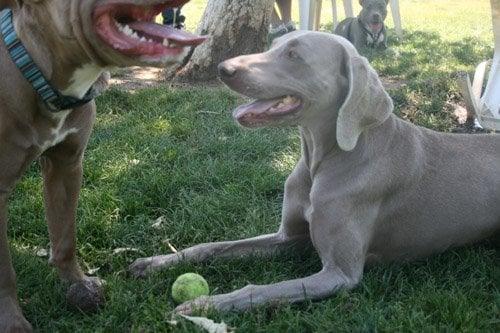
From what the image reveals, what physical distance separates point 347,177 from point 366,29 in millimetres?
7433

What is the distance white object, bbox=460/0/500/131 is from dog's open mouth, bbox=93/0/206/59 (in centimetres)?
382

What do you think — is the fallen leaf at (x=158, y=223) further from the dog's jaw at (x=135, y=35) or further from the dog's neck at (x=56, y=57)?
the dog's jaw at (x=135, y=35)

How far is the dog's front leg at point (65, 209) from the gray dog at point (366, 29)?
24.7 ft

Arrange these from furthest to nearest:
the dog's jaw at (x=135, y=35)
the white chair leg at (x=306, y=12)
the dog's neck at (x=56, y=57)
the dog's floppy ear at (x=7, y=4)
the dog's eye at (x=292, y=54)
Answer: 1. the white chair leg at (x=306, y=12)
2. the dog's eye at (x=292, y=54)
3. the dog's floppy ear at (x=7, y=4)
4. the dog's neck at (x=56, y=57)
5. the dog's jaw at (x=135, y=35)

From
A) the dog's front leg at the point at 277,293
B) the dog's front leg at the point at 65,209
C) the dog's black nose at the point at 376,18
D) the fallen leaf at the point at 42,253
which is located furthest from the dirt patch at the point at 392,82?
the dog's front leg at the point at 65,209

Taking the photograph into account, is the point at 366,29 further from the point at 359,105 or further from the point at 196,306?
the point at 196,306

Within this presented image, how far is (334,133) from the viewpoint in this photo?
10.6ft

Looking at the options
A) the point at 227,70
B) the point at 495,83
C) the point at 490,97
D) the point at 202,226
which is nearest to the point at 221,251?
the point at 202,226

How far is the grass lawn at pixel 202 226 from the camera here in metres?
2.83

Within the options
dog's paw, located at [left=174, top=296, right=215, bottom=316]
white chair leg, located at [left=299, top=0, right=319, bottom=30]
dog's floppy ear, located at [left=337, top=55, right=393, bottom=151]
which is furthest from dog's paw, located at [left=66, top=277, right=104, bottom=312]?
white chair leg, located at [left=299, top=0, right=319, bottom=30]

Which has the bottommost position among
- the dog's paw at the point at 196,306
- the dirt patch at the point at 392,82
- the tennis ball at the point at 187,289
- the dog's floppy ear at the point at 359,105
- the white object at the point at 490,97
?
the dirt patch at the point at 392,82

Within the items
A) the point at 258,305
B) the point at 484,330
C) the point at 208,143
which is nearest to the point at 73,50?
the point at 258,305

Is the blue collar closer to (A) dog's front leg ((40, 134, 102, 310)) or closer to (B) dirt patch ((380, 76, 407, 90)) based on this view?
(A) dog's front leg ((40, 134, 102, 310))

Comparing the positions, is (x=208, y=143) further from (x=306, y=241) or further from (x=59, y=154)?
(x=59, y=154)
